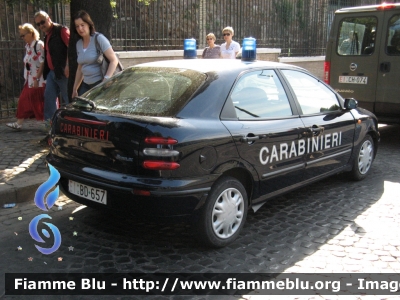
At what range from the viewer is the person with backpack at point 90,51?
19.6 feet

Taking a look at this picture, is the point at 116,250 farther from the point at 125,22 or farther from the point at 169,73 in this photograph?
the point at 125,22

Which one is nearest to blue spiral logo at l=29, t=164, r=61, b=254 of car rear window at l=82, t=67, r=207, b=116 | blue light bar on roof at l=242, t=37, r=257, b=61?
car rear window at l=82, t=67, r=207, b=116

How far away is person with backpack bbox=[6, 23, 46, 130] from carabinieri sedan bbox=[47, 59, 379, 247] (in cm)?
375

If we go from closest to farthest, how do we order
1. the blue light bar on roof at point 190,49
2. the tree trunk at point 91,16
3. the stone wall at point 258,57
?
the blue light bar on roof at point 190,49 < the tree trunk at point 91,16 < the stone wall at point 258,57

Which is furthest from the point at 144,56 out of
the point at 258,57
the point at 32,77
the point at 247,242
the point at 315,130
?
the point at 247,242

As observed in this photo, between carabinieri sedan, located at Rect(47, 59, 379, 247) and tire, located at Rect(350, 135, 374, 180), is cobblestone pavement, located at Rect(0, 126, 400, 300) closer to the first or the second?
carabinieri sedan, located at Rect(47, 59, 379, 247)

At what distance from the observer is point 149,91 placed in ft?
13.7

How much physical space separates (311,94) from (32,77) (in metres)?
4.94

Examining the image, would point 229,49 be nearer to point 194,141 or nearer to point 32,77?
point 32,77

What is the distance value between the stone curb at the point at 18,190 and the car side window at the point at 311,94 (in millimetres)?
3055

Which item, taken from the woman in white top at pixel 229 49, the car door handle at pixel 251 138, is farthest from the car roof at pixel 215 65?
the woman in white top at pixel 229 49

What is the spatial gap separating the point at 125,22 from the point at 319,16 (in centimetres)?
900

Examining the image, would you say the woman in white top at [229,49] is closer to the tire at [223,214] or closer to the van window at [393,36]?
the van window at [393,36]

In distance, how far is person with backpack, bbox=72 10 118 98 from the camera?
19.6ft
